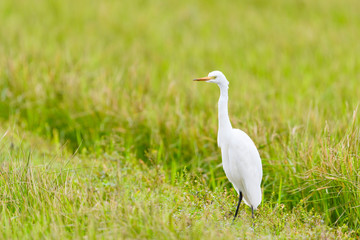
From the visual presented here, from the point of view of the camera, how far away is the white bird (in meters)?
2.93

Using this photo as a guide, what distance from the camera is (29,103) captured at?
205 inches

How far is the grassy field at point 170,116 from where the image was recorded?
2768 millimetres

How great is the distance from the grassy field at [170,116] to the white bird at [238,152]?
0.18m

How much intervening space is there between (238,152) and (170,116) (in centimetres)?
180

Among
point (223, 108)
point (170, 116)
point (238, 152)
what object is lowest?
point (170, 116)

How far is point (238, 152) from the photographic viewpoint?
2934 millimetres

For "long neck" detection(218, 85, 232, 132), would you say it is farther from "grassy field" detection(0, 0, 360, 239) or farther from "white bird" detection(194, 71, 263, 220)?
"grassy field" detection(0, 0, 360, 239)

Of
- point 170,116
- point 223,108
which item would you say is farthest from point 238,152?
point 170,116

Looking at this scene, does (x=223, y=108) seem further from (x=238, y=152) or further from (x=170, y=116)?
(x=170, y=116)

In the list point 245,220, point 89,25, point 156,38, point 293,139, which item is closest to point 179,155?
point 293,139

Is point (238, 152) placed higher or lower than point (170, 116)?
higher

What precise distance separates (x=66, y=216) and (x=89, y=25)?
669 cm

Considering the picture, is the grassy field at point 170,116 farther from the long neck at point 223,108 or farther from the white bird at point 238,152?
the long neck at point 223,108

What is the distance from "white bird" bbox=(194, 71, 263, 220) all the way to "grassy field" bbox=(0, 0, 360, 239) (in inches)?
7.0
